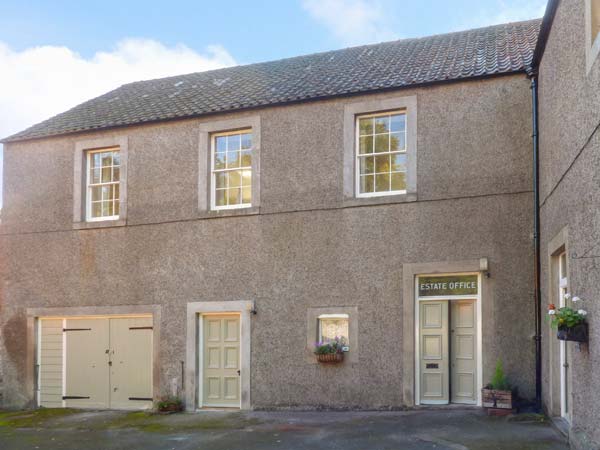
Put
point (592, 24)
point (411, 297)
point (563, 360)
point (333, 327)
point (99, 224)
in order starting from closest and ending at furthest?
1. point (592, 24)
2. point (563, 360)
3. point (411, 297)
4. point (333, 327)
5. point (99, 224)

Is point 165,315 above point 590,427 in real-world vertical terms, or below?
above

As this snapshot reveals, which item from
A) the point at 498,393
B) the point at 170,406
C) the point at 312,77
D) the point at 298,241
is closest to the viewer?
the point at 498,393

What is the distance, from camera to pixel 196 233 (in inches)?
618

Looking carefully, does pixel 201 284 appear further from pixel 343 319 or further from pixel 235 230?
pixel 343 319

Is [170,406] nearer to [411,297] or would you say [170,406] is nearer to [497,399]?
[411,297]

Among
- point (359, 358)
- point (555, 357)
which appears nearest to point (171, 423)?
point (359, 358)

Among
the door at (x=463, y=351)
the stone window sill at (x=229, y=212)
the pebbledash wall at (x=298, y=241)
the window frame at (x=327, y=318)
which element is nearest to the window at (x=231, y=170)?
the stone window sill at (x=229, y=212)

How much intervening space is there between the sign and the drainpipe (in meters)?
1.18

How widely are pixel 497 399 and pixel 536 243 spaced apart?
8.75 ft

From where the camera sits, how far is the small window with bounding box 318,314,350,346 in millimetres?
14203

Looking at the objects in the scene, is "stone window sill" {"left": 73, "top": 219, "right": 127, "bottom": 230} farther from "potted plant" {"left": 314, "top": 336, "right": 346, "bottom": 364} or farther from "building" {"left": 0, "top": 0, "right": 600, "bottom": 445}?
"potted plant" {"left": 314, "top": 336, "right": 346, "bottom": 364}

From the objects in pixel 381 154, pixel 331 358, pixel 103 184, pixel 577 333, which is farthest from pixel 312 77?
pixel 577 333

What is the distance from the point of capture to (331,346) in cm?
1409

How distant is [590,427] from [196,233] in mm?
9376
